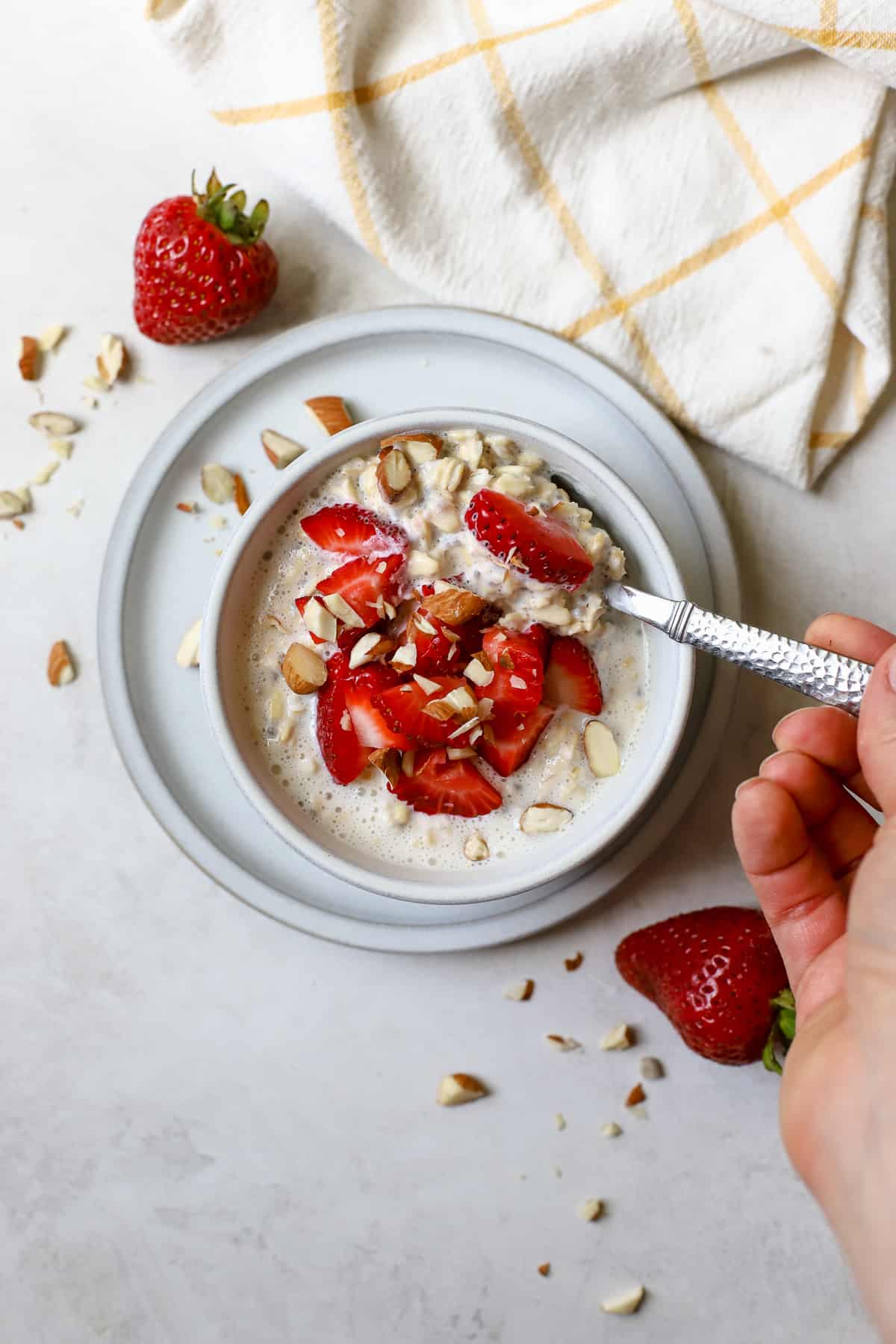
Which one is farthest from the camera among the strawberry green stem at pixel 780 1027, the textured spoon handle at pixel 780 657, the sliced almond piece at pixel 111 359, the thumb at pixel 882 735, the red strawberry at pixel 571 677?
the sliced almond piece at pixel 111 359

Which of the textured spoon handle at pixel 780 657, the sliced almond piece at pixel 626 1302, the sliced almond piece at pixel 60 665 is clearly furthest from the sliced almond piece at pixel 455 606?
the sliced almond piece at pixel 626 1302

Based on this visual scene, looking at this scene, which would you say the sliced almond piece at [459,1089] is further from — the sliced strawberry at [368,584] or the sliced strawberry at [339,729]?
the sliced strawberry at [368,584]

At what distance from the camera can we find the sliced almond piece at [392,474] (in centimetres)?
114

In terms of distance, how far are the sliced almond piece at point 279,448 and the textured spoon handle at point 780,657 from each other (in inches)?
20.2

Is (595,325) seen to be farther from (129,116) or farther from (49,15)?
(49,15)

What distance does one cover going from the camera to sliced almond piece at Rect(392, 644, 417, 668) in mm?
1148

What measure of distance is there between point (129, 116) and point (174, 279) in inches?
11.0

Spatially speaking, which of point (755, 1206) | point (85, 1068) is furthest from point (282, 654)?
point (755, 1206)

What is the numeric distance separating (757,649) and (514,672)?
246 mm

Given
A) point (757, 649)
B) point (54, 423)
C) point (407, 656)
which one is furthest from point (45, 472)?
point (757, 649)

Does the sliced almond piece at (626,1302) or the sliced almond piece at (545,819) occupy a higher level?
the sliced almond piece at (545,819)

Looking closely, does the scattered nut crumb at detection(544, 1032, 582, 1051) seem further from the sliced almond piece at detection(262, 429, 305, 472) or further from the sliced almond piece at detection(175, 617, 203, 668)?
the sliced almond piece at detection(262, 429, 305, 472)

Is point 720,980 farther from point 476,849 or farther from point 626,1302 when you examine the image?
point 626,1302

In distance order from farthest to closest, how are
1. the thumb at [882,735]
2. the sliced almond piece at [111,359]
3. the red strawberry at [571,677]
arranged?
the sliced almond piece at [111,359], the red strawberry at [571,677], the thumb at [882,735]
